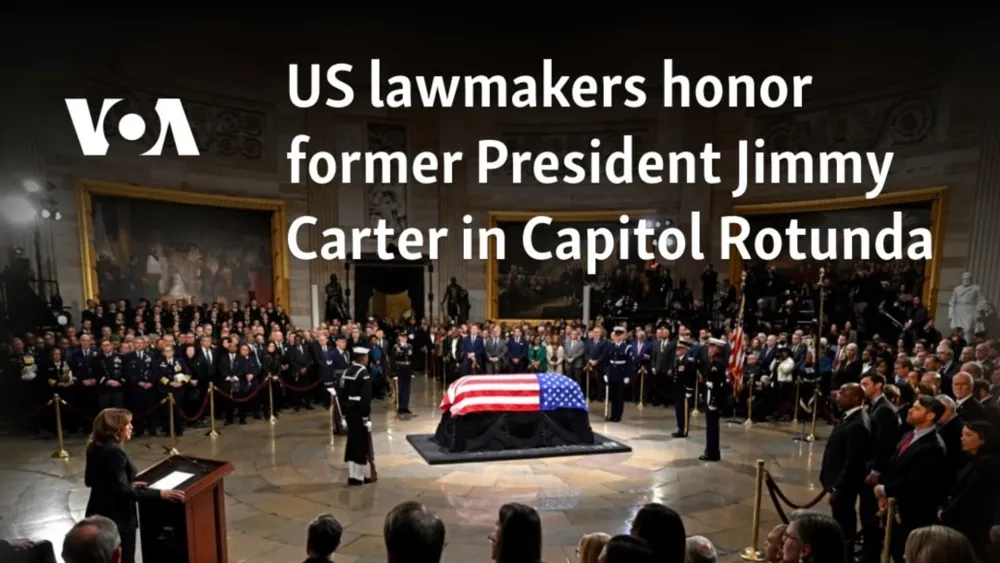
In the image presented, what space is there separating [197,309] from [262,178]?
5164 mm

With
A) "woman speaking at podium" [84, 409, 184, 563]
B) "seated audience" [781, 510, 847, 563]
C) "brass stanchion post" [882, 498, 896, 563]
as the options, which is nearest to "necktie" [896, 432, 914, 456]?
"brass stanchion post" [882, 498, 896, 563]

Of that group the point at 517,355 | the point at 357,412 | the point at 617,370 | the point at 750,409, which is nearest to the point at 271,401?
the point at 357,412

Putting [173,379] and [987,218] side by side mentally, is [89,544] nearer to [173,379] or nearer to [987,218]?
[173,379]

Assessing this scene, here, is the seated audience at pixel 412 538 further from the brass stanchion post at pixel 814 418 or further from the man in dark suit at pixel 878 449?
the brass stanchion post at pixel 814 418

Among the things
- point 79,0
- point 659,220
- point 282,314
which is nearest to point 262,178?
point 282,314

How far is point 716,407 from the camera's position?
27.5ft

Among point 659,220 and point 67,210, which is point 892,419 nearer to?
point 659,220

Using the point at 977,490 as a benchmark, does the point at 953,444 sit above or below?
above

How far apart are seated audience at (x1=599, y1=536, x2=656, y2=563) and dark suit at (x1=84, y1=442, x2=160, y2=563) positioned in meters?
3.27

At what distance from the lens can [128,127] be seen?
1566 centimetres

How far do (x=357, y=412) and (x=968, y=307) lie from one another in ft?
43.4

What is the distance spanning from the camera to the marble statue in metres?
12.6

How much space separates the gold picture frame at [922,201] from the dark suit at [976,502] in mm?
11995

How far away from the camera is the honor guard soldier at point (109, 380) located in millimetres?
9719
